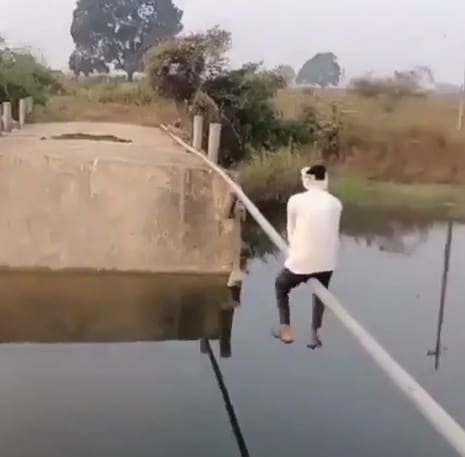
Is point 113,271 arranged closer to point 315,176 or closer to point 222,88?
point 315,176

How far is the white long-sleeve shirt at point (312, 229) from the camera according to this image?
3.34 meters

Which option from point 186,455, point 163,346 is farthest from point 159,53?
point 186,455


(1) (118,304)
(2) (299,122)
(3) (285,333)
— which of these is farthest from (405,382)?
(2) (299,122)

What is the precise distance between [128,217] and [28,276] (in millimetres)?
942

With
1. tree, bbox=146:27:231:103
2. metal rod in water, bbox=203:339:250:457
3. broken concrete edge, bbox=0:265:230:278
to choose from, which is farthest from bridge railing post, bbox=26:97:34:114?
metal rod in water, bbox=203:339:250:457

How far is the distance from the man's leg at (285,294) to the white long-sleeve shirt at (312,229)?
6 centimetres

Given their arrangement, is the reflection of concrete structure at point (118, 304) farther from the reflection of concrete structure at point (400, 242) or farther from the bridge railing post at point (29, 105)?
the bridge railing post at point (29, 105)

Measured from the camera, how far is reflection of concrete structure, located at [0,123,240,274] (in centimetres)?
742

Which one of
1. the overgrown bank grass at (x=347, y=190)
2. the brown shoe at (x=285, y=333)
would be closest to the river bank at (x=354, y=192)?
the overgrown bank grass at (x=347, y=190)

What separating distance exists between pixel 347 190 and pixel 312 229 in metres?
8.50

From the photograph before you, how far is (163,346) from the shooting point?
7207 mm

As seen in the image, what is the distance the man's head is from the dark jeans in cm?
32

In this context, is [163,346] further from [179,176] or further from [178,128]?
[178,128]

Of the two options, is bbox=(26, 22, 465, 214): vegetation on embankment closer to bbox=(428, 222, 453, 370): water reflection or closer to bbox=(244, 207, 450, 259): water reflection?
bbox=(244, 207, 450, 259): water reflection
